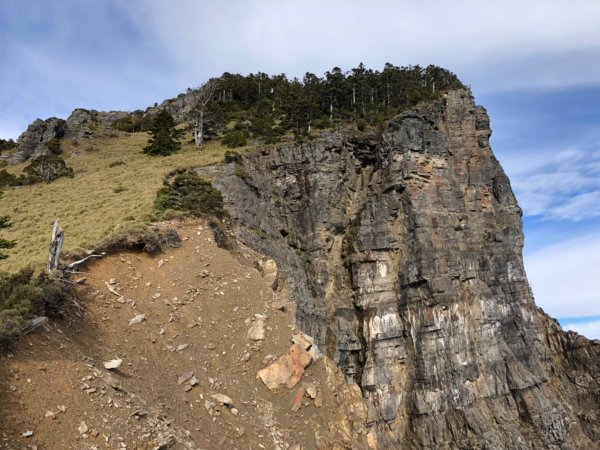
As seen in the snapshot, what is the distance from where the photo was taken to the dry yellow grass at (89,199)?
73.8 feet

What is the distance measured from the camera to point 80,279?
15406 mm

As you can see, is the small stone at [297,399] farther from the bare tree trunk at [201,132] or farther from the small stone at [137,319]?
the bare tree trunk at [201,132]

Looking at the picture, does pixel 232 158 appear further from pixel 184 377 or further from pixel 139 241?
pixel 184 377

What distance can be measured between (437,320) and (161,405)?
35340 millimetres

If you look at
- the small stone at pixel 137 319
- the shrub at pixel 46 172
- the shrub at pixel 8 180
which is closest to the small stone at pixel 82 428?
the small stone at pixel 137 319

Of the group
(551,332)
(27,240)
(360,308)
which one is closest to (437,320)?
Answer: (360,308)

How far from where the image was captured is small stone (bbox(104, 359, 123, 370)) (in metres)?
12.4

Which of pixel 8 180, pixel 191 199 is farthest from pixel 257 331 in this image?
pixel 8 180

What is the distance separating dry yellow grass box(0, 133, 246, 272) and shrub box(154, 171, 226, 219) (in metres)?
0.94

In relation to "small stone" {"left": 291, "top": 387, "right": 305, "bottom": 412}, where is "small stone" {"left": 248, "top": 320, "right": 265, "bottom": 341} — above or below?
above

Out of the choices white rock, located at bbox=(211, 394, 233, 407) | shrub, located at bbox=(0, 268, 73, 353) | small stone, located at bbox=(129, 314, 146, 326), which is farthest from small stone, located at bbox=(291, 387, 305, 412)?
shrub, located at bbox=(0, 268, 73, 353)

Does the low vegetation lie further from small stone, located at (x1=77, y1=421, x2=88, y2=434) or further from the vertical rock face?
small stone, located at (x1=77, y1=421, x2=88, y2=434)

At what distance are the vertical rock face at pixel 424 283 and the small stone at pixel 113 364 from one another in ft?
72.2

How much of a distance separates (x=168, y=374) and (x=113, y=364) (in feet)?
5.94
